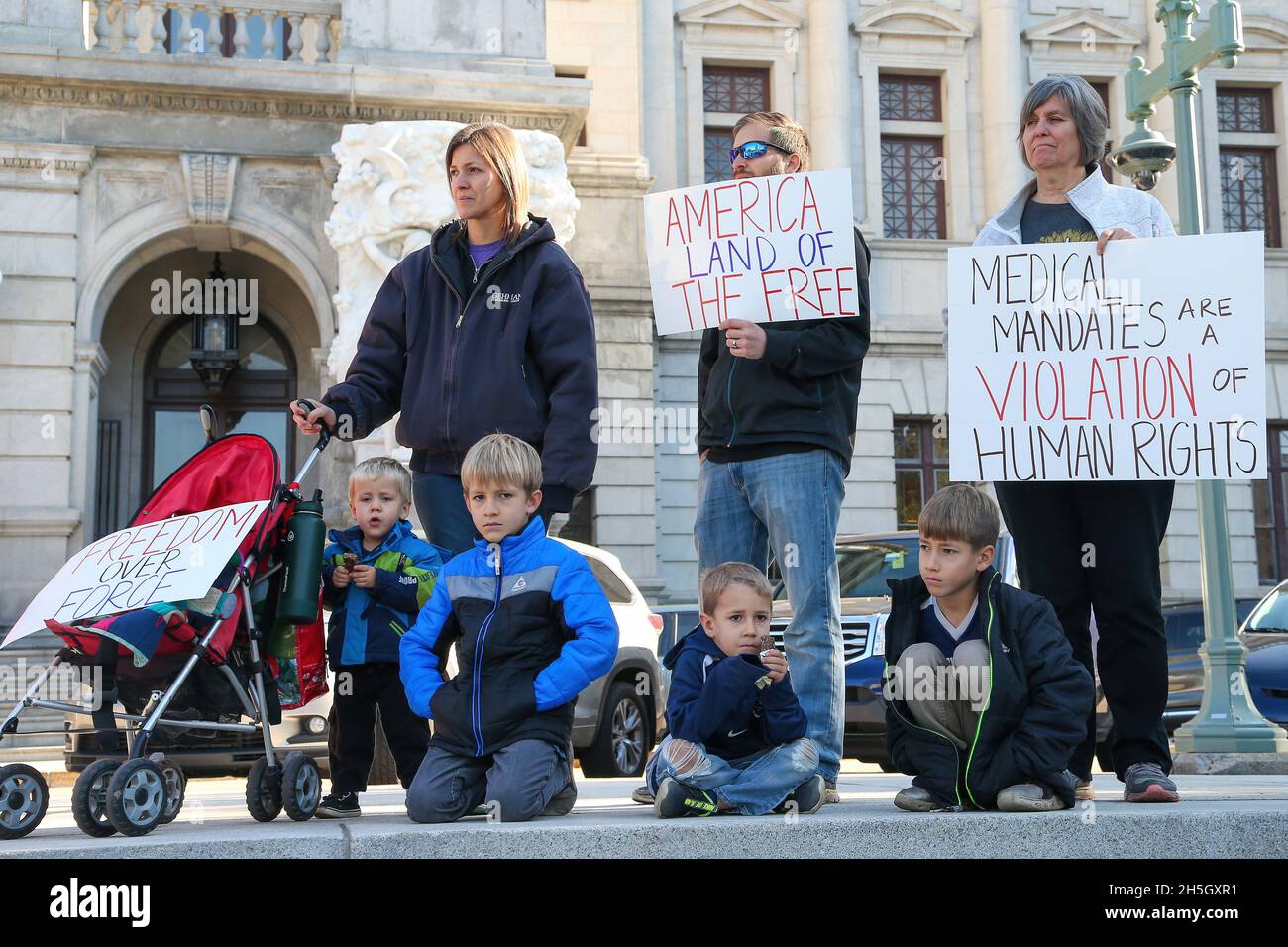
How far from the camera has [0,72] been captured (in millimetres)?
14500

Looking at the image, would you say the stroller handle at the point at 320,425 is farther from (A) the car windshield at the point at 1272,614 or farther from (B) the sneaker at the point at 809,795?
(A) the car windshield at the point at 1272,614

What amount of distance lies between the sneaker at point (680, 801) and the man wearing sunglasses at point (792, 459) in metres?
0.62

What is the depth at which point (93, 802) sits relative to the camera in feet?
13.8

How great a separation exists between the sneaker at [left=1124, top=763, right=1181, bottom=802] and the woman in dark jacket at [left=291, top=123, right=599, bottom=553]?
1.92 meters

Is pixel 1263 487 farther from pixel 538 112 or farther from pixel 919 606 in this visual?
pixel 919 606

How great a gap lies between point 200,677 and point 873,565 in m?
6.25

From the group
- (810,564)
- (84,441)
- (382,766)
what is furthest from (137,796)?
(84,441)

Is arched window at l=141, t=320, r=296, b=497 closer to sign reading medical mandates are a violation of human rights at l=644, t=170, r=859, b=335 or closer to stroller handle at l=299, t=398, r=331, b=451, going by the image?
sign reading medical mandates are a violation of human rights at l=644, t=170, r=859, b=335

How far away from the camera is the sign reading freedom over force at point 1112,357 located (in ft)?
16.0

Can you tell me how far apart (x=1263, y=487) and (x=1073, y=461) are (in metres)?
22.1

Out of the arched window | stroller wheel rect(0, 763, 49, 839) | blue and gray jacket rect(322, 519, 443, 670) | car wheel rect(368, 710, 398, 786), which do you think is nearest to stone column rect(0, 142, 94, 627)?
the arched window

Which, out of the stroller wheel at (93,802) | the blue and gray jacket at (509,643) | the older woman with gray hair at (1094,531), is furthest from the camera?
the older woman with gray hair at (1094,531)

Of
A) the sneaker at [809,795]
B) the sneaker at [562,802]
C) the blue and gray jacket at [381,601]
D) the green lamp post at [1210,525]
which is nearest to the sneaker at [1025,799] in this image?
the sneaker at [809,795]
